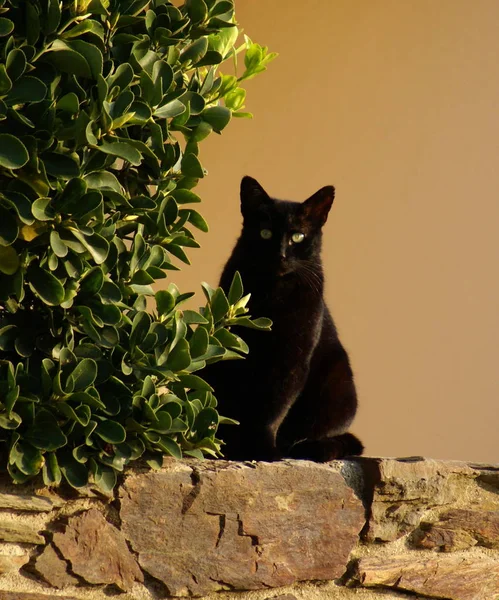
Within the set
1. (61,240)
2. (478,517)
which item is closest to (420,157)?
(478,517)

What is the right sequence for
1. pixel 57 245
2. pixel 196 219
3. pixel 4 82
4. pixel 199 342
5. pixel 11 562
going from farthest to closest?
1. pixel 196 219
2. pixel 199 342
3. pixel 11 562
4. pixel 57 245
5. pixel 4 82

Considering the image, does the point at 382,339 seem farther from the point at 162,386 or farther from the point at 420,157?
the point at 162,386

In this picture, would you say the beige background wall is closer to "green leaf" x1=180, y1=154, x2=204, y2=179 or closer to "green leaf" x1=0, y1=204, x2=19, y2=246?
"green leaf" x1=180, y1=154, x2=204, y2=179

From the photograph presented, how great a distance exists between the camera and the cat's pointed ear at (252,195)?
2574 mm

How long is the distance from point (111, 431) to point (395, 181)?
8.19 feet

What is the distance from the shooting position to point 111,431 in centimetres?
150

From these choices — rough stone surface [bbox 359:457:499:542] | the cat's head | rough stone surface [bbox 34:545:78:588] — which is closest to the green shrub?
rough stone surface [bbox 34:545:78:588]

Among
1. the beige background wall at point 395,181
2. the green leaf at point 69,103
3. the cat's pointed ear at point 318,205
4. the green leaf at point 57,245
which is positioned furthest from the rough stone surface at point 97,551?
the beige background wall at point 395,181

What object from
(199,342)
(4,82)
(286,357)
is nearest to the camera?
(4,82)

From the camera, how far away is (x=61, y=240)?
140cm

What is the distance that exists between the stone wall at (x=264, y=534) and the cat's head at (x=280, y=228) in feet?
2.45

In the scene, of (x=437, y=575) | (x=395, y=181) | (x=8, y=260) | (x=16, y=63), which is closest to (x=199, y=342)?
(x=8, y=260)

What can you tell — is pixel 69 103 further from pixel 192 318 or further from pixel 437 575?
pixel 437 575

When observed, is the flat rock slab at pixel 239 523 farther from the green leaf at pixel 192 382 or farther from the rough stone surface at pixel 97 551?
the green leaf at pixel 192 382
